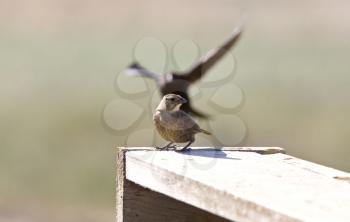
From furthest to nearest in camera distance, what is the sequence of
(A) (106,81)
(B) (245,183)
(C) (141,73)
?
(A) (106,81) < (C) (141,73) < (B) (245,183)

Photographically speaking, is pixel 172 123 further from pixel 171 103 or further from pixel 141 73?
pixel 141 73

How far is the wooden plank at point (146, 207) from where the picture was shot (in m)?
5.71

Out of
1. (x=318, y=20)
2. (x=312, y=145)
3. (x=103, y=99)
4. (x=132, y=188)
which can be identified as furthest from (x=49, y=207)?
(x=318, y=20)

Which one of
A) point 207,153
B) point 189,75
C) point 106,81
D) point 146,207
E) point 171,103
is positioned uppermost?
point 171,103

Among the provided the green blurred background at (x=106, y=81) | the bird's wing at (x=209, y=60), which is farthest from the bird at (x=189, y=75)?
the green blurred background at (x=106, y=81)

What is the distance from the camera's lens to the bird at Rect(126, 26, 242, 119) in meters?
13.6

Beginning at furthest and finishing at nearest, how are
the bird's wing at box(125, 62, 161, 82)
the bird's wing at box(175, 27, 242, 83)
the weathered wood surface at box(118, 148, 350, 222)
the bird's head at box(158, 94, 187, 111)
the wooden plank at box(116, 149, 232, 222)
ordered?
1. the bird's wing at box(125, 62, 161, 82)
2. the bird's wing at box(175, 27, 242, 83)
3. the bird's head at box(158, 94, 187, 111)
4. the wooden plank at box(116, 149, 232, 222)
5. the weathered wood surface at box(118, 148, 350, 222)

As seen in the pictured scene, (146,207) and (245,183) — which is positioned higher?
(245,183)

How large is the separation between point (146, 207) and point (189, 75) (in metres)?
8.63

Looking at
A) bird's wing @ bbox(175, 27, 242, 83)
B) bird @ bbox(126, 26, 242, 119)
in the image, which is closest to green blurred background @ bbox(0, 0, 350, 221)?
bird @ bbox(126, 26, 242, 119)

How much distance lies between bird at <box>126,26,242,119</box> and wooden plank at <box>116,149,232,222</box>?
741cm

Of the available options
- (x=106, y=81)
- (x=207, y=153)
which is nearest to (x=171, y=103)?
(x=207, y=153)

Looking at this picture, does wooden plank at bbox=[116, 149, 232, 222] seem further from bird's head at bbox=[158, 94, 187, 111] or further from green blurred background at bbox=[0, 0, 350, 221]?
green blurred background at bbox=[0, 0, 350, 221]

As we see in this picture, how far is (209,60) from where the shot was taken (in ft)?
45.2
